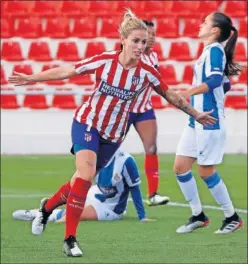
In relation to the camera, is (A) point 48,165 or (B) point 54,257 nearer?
(B) point 54,257

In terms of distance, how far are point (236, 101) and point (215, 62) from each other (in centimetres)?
939

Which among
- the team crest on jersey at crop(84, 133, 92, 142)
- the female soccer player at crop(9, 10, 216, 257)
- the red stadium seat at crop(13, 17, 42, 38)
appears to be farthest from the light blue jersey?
the red stadium seat at crop(13, 17, 42, 38)

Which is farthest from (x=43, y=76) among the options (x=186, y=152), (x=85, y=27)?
(x=85, y=27)

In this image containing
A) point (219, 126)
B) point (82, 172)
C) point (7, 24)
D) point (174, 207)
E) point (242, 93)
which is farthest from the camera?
point (7, 24)

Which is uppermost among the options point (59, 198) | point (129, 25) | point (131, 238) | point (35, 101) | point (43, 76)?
point (129, 25)

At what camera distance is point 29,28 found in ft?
60.5

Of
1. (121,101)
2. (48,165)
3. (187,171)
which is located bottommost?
(48,165)

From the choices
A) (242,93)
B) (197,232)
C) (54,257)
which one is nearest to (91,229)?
(197,232)

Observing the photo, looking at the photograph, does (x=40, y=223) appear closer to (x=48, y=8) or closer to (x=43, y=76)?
(x=43, y=76)

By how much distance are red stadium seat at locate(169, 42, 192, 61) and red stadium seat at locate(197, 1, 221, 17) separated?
2.23 feet

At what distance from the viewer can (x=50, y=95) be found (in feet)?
59.8

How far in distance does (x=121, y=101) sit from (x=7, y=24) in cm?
1124

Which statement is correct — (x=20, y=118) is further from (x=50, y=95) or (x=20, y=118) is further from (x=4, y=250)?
(x=4, y=250)

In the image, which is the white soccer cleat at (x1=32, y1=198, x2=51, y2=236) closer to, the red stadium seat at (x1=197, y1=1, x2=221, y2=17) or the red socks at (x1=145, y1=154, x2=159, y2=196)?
the red socks at (x1=145, y1=154, x2=159, y2=196)
